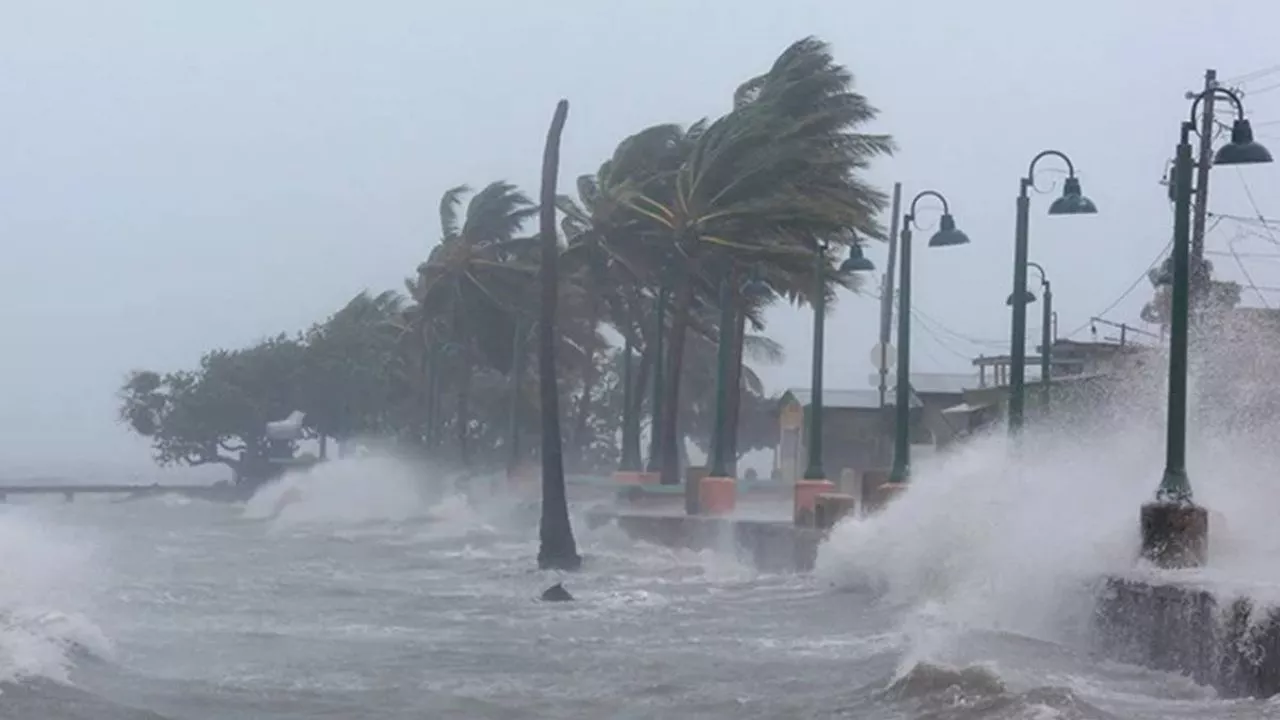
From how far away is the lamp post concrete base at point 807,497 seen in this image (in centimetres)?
2995

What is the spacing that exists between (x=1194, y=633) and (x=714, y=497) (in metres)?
23.2

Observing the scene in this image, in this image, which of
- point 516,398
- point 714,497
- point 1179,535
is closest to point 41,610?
point 1179,535

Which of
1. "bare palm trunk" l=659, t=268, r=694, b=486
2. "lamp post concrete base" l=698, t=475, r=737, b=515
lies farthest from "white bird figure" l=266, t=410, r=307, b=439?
"lamp post concrete base" l=698, t=475, r=737, b=515

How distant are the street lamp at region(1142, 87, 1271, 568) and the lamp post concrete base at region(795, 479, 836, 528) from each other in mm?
13177

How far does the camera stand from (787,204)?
40406mm

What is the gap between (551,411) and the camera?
32.2 m

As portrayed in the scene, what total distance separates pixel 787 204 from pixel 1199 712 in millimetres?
28962

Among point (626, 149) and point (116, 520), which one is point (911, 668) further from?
point (116, 520)

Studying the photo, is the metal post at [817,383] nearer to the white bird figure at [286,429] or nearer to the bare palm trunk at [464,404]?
the bare palm trunk at [464,404]

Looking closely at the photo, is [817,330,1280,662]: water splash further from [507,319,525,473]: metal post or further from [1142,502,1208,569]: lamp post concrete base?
[507,319,525,473]: metal post

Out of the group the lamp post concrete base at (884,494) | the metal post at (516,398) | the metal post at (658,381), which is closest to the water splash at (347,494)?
the metal post at (516,398)

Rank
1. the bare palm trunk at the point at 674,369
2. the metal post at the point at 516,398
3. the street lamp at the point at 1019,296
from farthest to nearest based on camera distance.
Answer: the metal post at the point at 516,398
the bare palm trunk at the point at 674,369
the street lamp at the point at 1019,296

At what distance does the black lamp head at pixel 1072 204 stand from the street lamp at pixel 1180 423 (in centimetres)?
393

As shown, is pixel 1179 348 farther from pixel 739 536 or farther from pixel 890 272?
pixel 890 272
